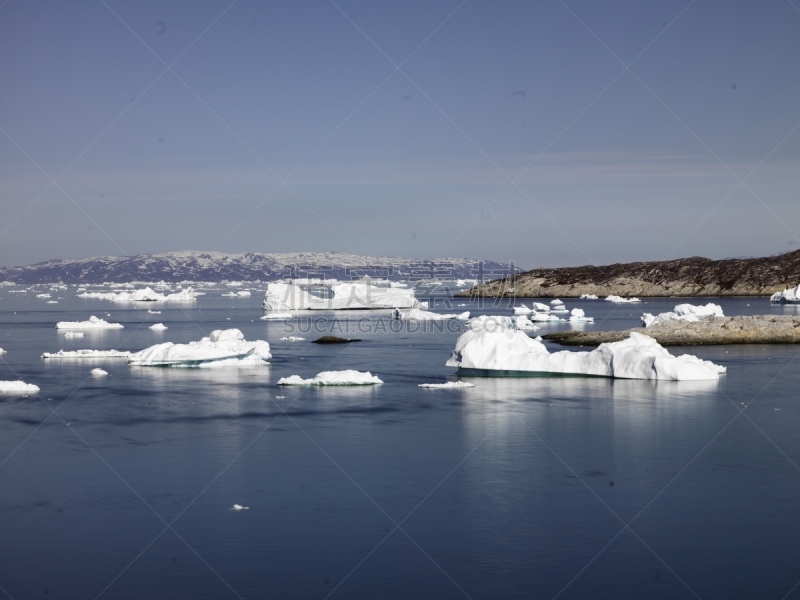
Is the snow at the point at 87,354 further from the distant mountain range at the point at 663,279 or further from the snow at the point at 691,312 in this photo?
the distant mountain range at the point at 663,279

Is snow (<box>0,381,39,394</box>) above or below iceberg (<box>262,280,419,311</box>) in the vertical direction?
below

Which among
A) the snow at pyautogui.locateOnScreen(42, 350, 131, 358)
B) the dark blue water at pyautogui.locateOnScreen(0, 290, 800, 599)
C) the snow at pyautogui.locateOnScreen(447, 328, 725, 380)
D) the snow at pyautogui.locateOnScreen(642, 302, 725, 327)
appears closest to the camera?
the dark blue water at pyautogui.locateOnScreen(0, 290, 800, 599)

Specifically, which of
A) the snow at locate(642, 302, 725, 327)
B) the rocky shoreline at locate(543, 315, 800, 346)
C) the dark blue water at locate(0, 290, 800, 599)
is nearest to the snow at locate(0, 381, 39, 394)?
the dark blue water at locate(0, 290, 800, 599)

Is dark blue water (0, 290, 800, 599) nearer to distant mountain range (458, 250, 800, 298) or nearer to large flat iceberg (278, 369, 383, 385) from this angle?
large flat iceberg (278, 369, 383, 385)

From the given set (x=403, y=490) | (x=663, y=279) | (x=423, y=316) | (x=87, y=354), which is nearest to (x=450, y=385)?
(x=403, y=490)

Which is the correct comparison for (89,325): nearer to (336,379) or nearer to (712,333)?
(336,379)

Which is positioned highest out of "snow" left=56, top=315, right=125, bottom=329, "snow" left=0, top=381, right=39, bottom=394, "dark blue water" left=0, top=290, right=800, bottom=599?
"snow" left=56, top=315, right=125, bottom=329

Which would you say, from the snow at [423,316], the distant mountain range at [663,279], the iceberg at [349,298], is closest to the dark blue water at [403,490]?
the snow at [423,316]
